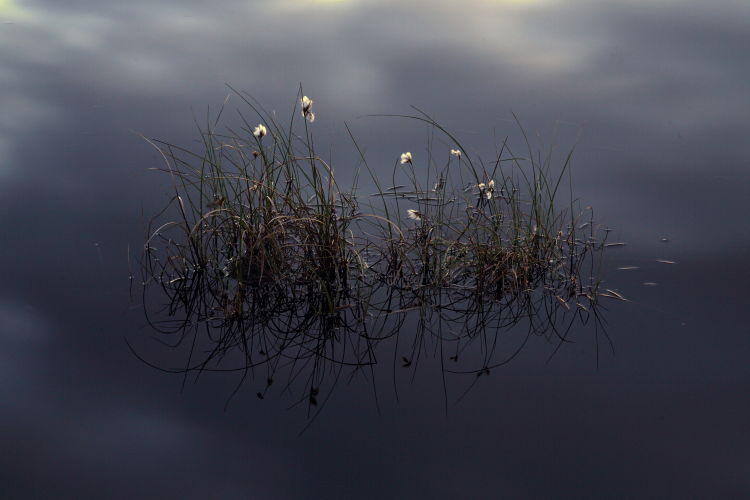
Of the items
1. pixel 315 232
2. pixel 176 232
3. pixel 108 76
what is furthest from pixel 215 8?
pixel 315 232

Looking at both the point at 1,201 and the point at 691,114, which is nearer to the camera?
the point at 1,201

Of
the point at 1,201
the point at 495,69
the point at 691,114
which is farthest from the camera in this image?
the point at 495,69

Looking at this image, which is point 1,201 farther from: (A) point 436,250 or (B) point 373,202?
(A) point 436,250

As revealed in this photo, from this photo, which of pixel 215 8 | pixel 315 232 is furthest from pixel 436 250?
pixel 215 8

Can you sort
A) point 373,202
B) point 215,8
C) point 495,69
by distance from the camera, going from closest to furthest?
point 373,202, point 495,69, point 215,8

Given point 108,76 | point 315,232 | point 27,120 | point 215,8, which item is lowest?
point 315,232

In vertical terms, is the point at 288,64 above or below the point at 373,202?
above

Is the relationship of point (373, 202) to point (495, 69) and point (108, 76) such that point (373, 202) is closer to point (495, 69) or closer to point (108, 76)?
point (495, 69)
